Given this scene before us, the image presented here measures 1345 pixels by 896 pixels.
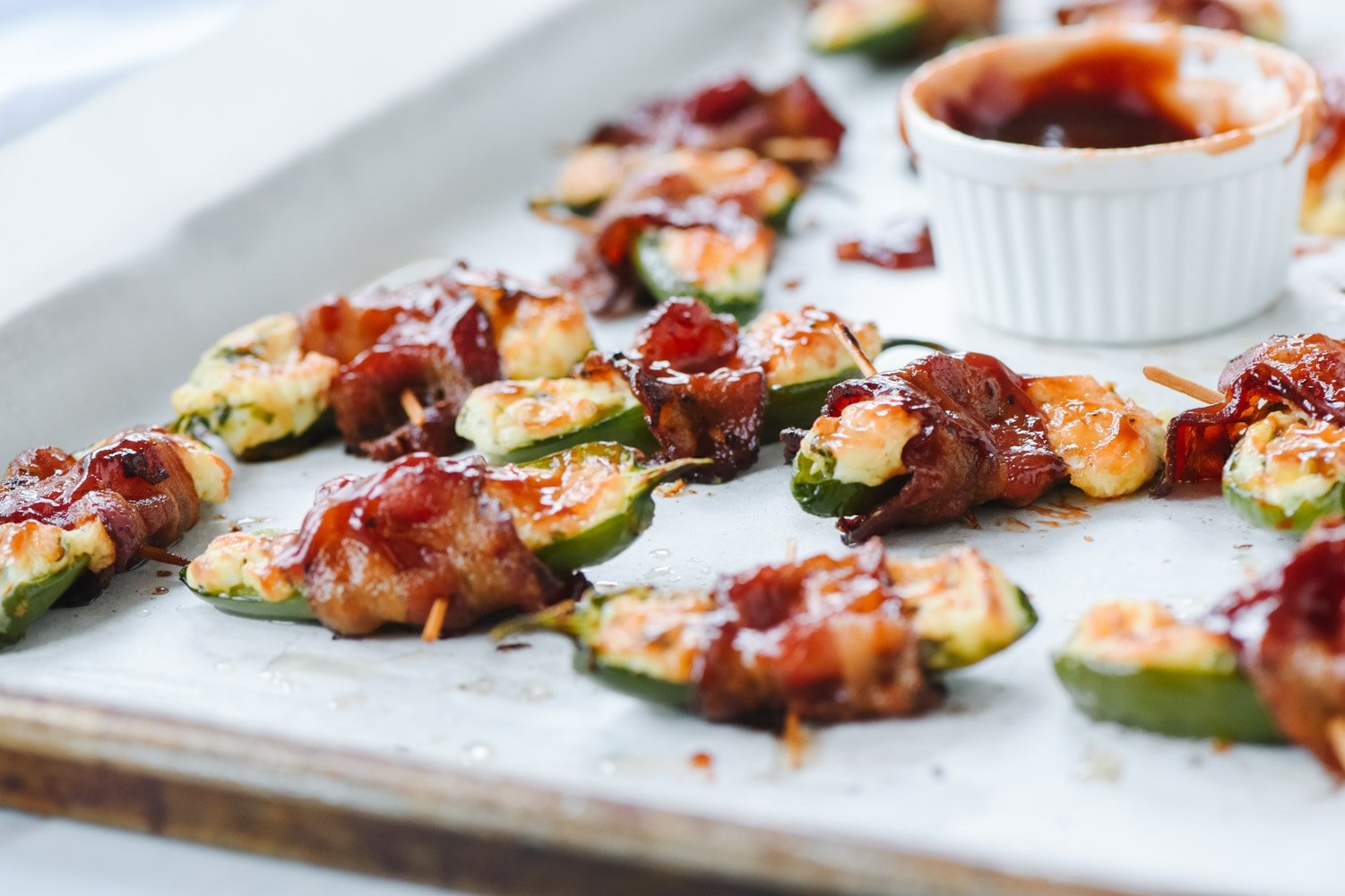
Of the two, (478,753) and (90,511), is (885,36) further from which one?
(478,753)

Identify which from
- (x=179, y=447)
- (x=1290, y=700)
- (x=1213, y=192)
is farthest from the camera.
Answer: (x=1213, y=192)

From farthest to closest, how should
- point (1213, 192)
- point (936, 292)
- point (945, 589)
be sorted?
1. point (936, 292)
2. point (1213, 192)
3. point (945, 589)

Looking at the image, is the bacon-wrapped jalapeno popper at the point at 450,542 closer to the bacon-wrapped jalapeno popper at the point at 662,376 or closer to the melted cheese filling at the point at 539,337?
the bacon-wrapped jalapeno popper at the point at 662,376

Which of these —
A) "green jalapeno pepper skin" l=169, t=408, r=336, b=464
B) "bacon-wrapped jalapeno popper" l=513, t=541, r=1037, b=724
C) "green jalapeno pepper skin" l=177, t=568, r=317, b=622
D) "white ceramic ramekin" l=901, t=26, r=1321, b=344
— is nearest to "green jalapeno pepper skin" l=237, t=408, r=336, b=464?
"green jalapeno pepper skin" l=169, t=408, r=336, b=464

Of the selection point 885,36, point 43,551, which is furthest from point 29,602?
point 885,36

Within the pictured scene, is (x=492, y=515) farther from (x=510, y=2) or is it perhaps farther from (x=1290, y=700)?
(x=510, y=2)

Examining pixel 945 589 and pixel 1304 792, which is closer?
pixel 1304 792

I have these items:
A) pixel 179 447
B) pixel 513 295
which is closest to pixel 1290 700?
pixel 513 295

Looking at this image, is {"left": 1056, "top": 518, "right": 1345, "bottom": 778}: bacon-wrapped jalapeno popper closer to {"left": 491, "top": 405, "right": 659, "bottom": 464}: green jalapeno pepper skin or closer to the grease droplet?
the grease droplet
